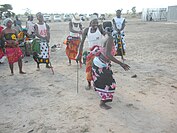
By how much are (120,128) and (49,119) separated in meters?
1.28

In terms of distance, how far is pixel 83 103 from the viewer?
196 inches

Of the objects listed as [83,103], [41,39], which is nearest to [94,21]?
[83,103]

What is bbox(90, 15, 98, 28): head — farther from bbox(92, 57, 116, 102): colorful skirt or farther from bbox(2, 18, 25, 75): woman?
bbox(2, 18, 25, 75): woman

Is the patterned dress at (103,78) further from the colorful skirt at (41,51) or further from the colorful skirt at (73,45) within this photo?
the colorful skirt at (73,45)

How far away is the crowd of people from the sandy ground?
409 millimetres

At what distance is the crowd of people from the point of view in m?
4.52

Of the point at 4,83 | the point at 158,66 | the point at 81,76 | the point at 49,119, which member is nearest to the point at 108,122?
the point at 49,119

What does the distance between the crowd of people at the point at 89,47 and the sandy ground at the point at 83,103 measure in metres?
0.41

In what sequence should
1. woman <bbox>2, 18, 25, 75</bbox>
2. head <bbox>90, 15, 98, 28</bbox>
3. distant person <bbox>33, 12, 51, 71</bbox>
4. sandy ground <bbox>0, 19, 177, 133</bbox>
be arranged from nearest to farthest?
sandy ground <bbox>0, 19, 177, 133</bbox>, head <bbox>90, 15, 98, 28</bbox>, woman <bbox>2, 18, 25, 75</bbox>, distant person <bbox>33, 12, 51, 71</bbox>

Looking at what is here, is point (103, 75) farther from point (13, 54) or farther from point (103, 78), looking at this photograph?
point (13, 54)

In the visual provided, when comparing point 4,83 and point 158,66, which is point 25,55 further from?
point 158,66

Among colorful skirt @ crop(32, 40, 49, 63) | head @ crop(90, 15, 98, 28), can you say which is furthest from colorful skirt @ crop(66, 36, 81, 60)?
head @ crop(90, 15, 98, 28)

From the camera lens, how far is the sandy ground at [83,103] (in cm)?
402

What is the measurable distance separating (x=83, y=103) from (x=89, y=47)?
4.33ft
